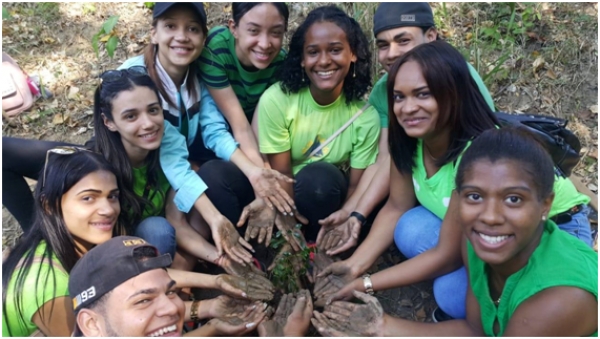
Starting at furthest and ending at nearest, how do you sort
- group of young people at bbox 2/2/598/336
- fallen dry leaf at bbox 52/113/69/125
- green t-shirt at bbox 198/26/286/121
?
fallen dry leaf at bbox 52/113/69/125 → green t-shirt at bbox 198/26/286/121 → group of young people at bbox 2/2/598/336

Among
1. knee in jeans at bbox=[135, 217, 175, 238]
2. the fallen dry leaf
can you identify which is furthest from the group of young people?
the fallen dry leaf

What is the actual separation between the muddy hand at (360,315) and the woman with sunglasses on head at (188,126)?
23.8 inches

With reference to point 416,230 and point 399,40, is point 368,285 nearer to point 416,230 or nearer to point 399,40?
point 416,230

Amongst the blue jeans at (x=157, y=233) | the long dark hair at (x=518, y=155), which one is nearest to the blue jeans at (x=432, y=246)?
the long dark hair at (x=518, y=155)

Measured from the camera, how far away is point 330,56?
2990 mm

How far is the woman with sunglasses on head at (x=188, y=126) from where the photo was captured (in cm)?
299

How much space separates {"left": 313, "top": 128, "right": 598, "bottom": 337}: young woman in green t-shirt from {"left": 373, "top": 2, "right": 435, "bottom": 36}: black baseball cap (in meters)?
1.25

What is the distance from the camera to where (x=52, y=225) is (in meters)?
2.44

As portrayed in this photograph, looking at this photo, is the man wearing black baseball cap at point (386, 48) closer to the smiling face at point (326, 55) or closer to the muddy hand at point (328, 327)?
the smiling face at point (326, 55)

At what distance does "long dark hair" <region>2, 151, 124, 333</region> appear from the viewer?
2.33 m

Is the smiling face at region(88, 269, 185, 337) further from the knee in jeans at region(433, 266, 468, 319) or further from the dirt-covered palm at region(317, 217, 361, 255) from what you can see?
the knee in jeans at region(433, 266, 468, 319)

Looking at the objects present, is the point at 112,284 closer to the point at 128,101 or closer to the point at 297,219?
the point at 128,101

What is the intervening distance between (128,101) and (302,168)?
111 centimetres

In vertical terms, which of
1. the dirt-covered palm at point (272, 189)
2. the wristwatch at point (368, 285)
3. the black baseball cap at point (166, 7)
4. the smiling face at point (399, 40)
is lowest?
the wristwatch at point (368, 285)
